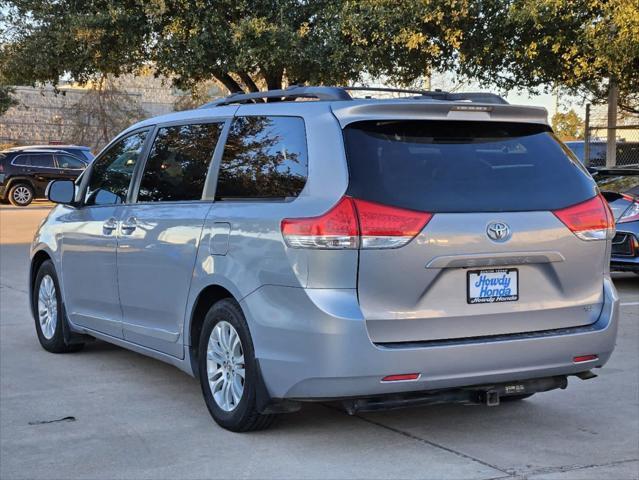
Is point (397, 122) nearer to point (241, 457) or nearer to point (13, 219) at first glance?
point (241, 457)

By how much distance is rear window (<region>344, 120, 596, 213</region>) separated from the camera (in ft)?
15.4

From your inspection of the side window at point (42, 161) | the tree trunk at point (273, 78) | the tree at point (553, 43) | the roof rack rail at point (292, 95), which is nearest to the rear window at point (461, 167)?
the roof rack rail at point (292, 95)

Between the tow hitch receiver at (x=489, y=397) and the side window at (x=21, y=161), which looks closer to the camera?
the tow hitch receiver at (x=489, y=397)

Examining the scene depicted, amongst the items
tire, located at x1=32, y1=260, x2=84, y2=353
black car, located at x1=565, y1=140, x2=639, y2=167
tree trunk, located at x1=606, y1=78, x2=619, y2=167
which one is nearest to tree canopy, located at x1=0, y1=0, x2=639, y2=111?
tree trunk, located at x1=606, y1=78, x2=619, y2=167

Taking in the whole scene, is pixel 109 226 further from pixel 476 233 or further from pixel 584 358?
pixel 584 358

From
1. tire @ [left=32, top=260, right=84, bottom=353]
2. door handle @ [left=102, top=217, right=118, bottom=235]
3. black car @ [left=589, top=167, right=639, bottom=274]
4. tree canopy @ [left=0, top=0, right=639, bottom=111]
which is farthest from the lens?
tree canopy @ [left=0, top=0, right=639, bottom=111]

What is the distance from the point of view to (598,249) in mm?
5117

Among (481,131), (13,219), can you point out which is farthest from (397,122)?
(13,219)

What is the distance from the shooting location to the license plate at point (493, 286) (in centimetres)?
474

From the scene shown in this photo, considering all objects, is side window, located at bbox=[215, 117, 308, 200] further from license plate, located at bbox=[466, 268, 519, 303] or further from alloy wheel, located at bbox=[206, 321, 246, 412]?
license plate, located at bbox=[466, 268, 519, 303]

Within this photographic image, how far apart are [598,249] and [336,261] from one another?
1567mm

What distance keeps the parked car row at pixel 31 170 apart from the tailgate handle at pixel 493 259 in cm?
2640

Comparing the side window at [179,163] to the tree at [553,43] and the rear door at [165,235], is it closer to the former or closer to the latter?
the rear door at [165,235]

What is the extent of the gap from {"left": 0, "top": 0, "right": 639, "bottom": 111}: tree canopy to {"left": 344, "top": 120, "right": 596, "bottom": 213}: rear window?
13.9m
